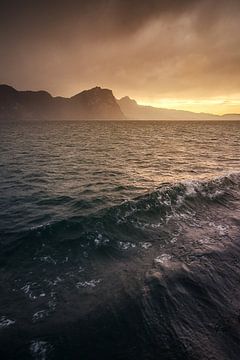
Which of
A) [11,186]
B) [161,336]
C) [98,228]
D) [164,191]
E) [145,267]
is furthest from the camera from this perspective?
[11,186]

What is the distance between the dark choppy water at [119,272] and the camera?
7961 mm

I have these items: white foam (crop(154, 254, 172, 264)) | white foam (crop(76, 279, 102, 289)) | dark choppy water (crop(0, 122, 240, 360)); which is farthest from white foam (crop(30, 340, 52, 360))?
white foam (crop(154, 254, 172, 264))

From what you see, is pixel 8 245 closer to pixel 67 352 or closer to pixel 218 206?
pixel 67 352

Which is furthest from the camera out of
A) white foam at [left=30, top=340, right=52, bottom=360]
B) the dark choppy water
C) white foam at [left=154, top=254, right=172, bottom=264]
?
white foam at [left=154, top=254, right=172, bottom=264]

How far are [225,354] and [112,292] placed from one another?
424 centimetres

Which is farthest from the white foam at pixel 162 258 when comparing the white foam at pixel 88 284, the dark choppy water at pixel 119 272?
the white foam at pixel 88 284

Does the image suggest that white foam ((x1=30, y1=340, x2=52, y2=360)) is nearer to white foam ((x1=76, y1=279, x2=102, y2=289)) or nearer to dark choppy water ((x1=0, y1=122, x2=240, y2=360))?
dark choppy water ((x1=0, y1=122, x2=240, y2=360))

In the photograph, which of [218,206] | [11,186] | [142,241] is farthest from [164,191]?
[11,186]

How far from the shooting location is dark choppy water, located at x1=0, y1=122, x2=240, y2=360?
7961mm

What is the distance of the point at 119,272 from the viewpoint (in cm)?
1142

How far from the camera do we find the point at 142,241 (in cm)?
1410

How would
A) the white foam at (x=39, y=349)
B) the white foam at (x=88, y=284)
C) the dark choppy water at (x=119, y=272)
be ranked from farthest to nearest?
the white foam at (x=88, y=284) < the dark choppy water at (x=119, y=272) < the white foam at (x=39, y=349)

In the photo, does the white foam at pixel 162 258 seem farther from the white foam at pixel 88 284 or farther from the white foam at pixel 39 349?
the white foam at pixel 39 349

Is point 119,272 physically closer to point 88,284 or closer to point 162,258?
point 88,284
